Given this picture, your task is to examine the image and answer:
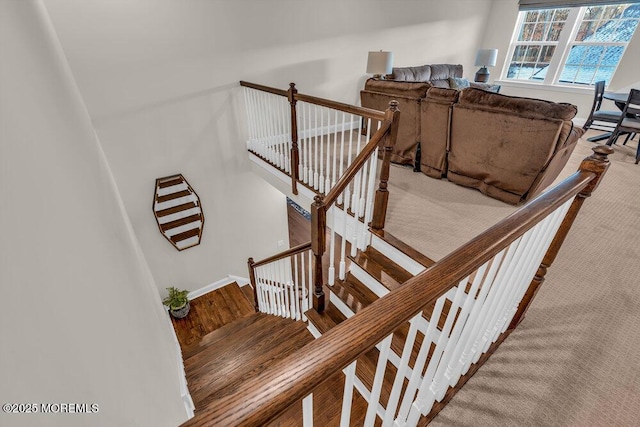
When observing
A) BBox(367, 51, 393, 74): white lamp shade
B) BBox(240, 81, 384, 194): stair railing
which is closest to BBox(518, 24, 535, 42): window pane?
BBox(367, 51, 393, 74): white lamp shade

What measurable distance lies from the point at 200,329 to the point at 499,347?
3.88 m

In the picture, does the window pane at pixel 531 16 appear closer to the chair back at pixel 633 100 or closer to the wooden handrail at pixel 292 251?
the chair back at pixel 633 100

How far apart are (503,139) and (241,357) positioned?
3087 millimetres

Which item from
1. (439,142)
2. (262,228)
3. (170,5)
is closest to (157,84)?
(170,5)

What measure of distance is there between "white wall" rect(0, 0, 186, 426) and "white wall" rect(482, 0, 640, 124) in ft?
25.0

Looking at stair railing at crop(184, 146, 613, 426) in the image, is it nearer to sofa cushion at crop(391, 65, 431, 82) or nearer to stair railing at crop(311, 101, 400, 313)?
stair railing at crop(311, 101, 400, 313)

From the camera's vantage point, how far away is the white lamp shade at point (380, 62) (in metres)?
4.13

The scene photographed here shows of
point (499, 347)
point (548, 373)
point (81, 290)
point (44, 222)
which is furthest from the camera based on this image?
point (499, 347)

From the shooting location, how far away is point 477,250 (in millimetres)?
770

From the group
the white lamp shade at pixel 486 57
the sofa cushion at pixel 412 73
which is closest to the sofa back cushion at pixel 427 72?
the sofa cushion at pixel 412 73

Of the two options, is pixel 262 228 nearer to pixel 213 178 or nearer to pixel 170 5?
pixel 213 178

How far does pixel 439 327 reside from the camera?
1688 mm

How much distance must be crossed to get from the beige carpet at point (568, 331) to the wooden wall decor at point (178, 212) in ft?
8.88

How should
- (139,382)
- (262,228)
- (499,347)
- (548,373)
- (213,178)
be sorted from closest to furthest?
(139,382), (548,373), (499,347), (213,178), (262,228)
